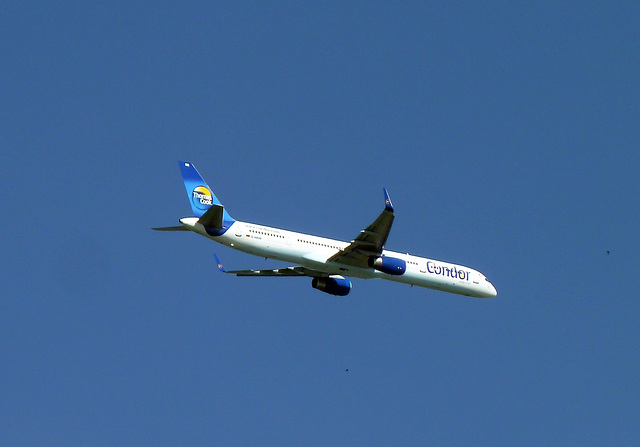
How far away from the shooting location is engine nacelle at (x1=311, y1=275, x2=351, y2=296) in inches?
2367

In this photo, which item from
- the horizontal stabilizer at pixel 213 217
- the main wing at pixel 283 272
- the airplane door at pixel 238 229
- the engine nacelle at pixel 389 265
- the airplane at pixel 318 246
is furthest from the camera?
the main wing at pixel 283 272

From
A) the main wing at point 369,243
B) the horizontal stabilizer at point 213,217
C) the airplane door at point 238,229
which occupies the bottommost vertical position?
the horizontal stabilizer at point 213,217

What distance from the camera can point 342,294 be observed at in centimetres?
6050

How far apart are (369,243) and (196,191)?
10729mm

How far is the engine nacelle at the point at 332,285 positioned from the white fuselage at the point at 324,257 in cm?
382

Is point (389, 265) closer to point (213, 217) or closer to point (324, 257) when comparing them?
point (324, 257)

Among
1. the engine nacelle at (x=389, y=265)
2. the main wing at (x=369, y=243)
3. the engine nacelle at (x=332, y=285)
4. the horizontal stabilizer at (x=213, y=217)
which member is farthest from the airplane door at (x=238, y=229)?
the engine nacelle at (x=332, y=285)

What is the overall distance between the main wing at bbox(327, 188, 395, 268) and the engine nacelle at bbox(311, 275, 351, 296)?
5.83 meters

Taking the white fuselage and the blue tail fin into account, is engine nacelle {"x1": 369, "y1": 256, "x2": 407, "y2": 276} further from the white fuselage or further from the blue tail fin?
the blue tail fin

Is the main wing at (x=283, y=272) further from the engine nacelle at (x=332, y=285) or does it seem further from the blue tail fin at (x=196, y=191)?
the blue tail fin at (x=196, y=191)

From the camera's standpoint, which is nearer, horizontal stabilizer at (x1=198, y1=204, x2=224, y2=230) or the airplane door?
horizontal stabilizer at (x1=198, y1=204, x2=224, y2=230)

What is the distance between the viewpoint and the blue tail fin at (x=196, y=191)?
53406 mm

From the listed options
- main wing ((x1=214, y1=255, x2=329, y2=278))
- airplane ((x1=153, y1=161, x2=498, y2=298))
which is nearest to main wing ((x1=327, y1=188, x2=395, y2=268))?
airplane ((x1=153, y1=161, x2=498, y2=298))

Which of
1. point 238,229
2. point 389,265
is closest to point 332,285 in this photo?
point 389,265
